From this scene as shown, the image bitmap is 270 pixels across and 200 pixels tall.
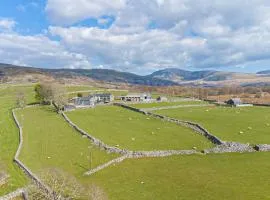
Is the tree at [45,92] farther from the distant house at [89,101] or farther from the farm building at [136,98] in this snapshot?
the farm building at [136,98]

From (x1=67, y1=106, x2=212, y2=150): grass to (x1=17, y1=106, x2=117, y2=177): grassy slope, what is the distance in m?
4.70

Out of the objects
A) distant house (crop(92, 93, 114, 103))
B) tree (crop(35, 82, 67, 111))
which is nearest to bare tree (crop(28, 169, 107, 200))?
tree (crop(35, 82, 67, 111))

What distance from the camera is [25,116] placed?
101 m

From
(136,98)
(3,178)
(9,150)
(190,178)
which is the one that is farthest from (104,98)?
(190,178)

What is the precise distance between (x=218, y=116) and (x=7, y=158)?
59.7 m

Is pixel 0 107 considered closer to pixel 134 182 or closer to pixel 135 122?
pixel 135 122

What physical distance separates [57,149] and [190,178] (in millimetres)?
27181

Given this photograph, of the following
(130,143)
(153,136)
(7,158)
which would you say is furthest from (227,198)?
(7,158)

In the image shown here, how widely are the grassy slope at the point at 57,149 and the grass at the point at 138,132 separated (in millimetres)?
4698

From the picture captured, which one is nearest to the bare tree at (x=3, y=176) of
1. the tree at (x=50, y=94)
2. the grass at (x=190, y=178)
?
the grass at (x=190, y=178)

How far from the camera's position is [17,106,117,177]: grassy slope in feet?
166

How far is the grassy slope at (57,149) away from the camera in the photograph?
5047cm

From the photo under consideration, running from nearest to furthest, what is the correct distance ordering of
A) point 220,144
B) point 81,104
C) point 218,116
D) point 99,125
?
point 220,144 < point 99,125 < point 218,116 < point 81,104

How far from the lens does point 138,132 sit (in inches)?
2852
